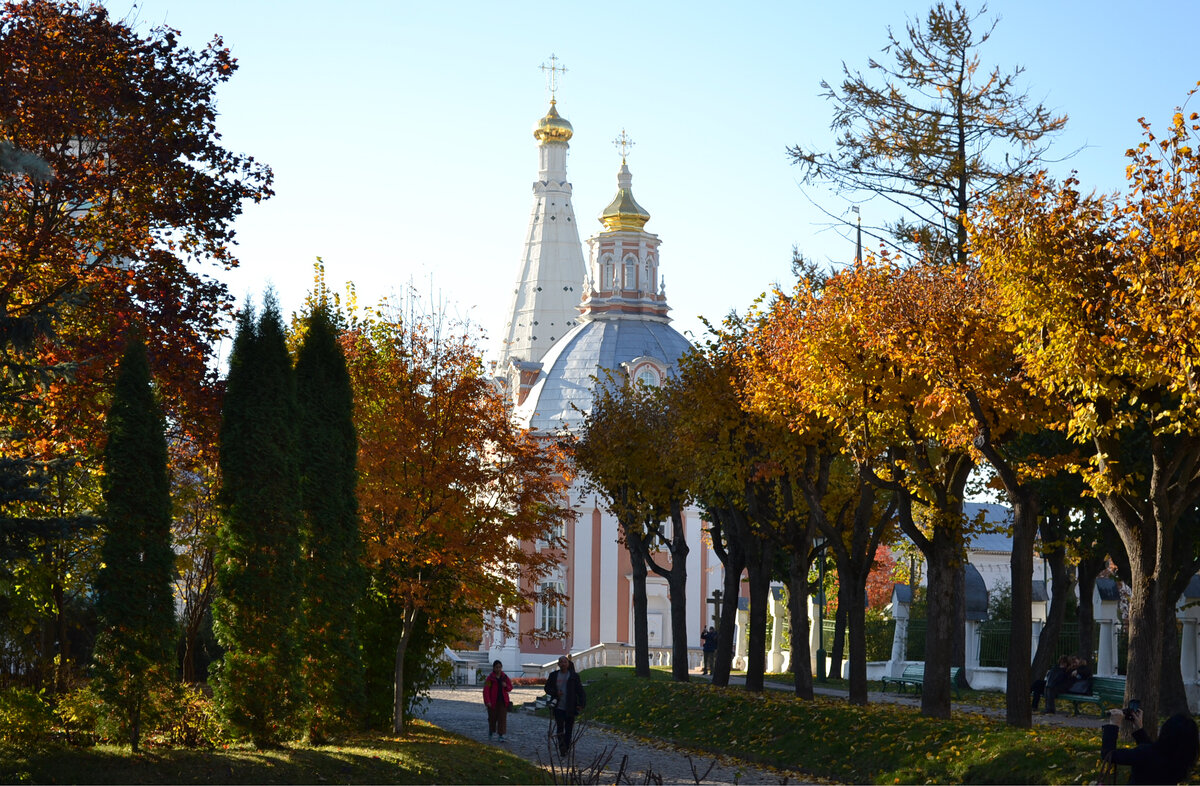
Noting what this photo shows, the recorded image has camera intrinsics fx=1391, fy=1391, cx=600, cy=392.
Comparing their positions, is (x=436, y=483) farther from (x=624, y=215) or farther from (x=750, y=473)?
(x=624, y=215)

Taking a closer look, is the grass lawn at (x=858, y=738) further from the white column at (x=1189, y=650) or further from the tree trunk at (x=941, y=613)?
the white column at (x=1189, y=650)

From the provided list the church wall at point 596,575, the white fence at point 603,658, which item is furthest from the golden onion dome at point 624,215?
the white fence at point 603,658

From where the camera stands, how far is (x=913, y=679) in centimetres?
3050

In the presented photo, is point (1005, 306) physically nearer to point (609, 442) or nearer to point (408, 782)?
point (408, 782)

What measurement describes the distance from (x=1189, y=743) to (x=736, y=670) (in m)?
36.9

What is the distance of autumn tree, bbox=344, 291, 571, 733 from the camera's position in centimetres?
2111

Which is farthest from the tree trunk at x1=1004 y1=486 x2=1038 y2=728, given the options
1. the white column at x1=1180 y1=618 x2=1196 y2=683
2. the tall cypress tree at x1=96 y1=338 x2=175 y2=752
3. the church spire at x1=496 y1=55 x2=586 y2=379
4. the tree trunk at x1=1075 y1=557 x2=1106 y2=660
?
the church spire at x1=496 y1=55 x2=586 y2=379

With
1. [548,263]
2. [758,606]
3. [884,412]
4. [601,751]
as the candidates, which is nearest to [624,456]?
[758,606]

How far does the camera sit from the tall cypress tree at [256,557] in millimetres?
16453

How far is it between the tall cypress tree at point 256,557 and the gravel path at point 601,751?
333 centimetres

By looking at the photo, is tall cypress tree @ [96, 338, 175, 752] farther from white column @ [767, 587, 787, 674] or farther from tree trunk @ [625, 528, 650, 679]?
white column @ [767, 587, 787, 674]

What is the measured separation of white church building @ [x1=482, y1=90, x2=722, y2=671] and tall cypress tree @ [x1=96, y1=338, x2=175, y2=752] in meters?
37.6

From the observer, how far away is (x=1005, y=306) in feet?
52.2

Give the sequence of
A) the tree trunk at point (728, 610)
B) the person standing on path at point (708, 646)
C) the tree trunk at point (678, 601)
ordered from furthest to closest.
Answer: the person standing on path at point (708, 646), the tree trunk at point (678, 601), the tree trunk at point (728, 610)
